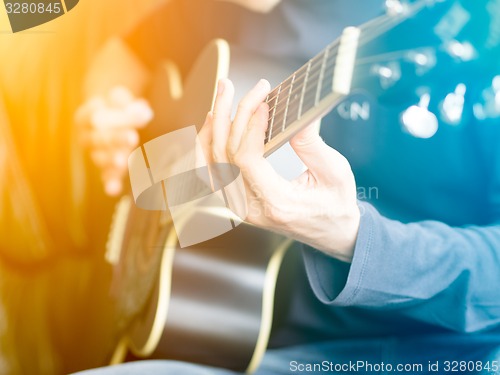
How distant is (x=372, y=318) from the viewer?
0.83 meters

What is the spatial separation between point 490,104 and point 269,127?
304mm

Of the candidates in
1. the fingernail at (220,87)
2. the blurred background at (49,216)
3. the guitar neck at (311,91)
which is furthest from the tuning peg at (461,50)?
the blurred background at (49,216)

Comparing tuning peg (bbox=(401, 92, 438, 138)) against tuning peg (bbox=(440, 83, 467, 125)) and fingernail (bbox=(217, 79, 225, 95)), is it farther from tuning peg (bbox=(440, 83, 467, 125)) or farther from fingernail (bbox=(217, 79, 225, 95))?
fingernail (bbox=(217, 79, 225, 95))

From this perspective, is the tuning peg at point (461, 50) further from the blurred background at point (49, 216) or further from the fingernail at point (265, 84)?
the blurred background at point (49, 216)

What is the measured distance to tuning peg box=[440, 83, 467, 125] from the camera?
0.81 meters

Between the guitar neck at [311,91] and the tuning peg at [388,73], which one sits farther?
the tuning peg at [388,73]

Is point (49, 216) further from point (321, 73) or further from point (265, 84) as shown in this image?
point (321, 73)

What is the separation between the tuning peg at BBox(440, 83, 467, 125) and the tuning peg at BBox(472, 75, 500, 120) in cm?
2

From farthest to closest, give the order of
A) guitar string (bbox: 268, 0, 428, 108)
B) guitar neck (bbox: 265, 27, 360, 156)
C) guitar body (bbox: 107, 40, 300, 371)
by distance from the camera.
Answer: guitar body (bbox: 107, 40, 300, 371) → guitar string (bbox: 268, 0, 428, 108) → guitar neck (bbox: 265, 27, 360, 156)

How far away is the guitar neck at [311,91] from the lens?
0.61 meters

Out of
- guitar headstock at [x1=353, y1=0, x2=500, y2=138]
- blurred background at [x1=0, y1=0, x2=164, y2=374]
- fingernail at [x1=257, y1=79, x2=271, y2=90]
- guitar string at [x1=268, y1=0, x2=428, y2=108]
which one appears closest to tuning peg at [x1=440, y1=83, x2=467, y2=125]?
guitar headstock at [x1=353, y1=0, x2=500, y2=138]

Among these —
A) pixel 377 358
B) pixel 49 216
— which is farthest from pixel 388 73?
pixel 49 216

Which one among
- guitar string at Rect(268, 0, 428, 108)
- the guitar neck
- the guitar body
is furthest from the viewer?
the guitar body

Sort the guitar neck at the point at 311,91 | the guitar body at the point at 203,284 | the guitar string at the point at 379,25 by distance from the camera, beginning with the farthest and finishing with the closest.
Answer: the guitar body at the point at 203,284
the guitar string at the point at 379,25
the guitar neck at the point at 311,91
